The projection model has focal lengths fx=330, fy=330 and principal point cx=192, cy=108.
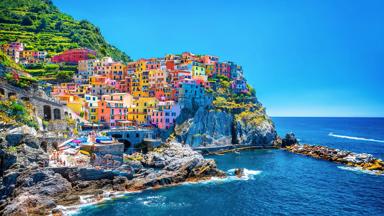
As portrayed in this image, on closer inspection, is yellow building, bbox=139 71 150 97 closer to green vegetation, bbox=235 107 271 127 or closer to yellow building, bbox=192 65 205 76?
yellow building, bbox=192 65 205 76

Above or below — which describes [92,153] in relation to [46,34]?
below

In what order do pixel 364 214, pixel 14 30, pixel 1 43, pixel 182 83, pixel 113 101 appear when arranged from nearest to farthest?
pixel 364 214 → pixel 113 101 → pixel 182 83 → pixel 1 43 → pixel 14 30

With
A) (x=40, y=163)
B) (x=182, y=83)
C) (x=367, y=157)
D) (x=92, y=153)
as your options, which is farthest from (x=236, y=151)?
(x=40, y=163)

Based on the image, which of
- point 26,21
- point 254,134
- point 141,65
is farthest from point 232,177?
point 26,21

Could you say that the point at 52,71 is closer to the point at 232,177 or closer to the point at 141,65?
the point at 141,65

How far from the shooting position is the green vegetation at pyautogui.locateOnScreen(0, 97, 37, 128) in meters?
57.5

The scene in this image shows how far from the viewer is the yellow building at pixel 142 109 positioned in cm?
9694

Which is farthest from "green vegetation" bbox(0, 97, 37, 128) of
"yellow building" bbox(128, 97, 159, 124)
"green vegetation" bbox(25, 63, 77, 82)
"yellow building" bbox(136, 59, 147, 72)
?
"yellow building" bbox(136, 59, 147, 72)

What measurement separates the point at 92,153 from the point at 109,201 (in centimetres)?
1279

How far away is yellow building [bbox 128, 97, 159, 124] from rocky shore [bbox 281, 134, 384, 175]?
153 ft

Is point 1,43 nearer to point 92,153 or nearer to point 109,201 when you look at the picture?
point 92,153

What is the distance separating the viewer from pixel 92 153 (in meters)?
61.0

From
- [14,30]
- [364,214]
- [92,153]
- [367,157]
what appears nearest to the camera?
[364,214]

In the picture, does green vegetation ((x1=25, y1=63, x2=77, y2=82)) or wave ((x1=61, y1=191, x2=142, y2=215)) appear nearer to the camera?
wave ((x1=61, y1=191, x2=142, y2=215))
